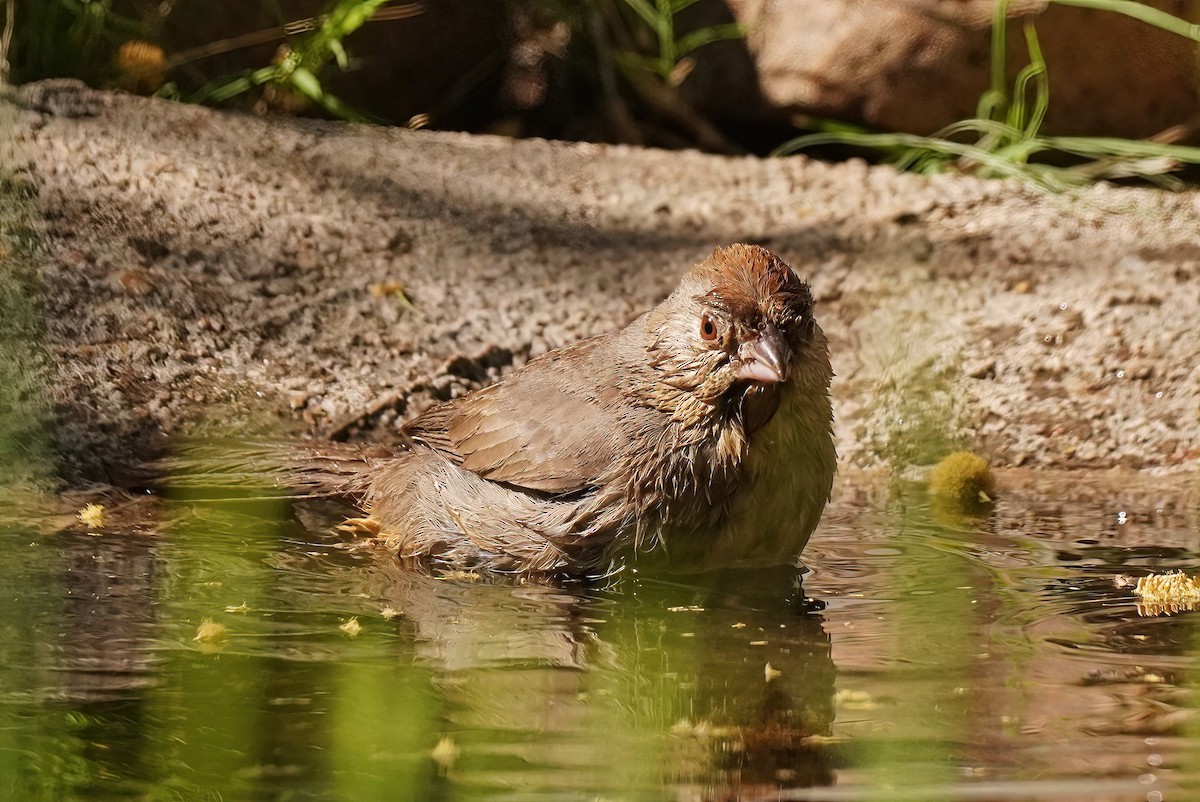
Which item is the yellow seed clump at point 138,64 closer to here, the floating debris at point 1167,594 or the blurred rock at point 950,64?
the blurred rock at point 950,64

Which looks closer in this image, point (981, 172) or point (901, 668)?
point (901, 668)

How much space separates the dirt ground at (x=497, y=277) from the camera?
17.5 ft

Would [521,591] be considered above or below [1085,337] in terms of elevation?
below

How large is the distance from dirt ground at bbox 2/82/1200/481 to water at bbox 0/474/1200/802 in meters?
0.74

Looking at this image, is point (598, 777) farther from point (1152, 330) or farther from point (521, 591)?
point (1152, 330)

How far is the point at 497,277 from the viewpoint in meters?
6.15

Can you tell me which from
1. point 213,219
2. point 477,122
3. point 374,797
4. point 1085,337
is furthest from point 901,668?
point 477,122

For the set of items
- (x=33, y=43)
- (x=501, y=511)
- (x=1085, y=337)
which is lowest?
(x=501, y=511)

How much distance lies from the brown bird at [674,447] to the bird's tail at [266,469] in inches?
17.1

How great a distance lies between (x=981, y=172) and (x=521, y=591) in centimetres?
429

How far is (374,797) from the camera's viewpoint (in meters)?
2.43

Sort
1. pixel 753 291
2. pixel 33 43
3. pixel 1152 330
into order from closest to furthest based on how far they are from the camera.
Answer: pixel 753 291
pixel 1152 330
pixel 33 43

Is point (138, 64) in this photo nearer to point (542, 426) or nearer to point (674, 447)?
point (542, 426)

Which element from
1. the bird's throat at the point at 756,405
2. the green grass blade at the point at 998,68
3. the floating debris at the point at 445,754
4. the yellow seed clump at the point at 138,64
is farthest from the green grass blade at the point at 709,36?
the floating debris at the point at 445,754
